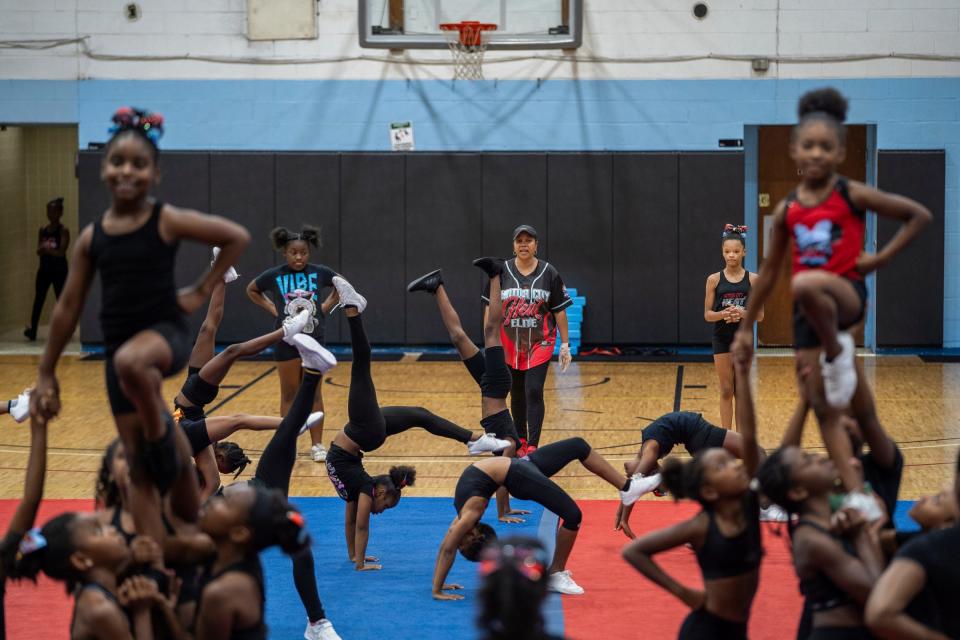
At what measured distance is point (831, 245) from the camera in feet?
15.9

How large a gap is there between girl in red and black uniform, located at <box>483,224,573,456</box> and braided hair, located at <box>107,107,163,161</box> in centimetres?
527

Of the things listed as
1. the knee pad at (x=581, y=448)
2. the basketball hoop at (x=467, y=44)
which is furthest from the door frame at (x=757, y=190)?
the knee pad at (x=581, y=448)

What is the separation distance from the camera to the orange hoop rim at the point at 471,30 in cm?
1584

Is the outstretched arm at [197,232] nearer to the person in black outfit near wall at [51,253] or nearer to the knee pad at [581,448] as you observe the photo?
the knee pad at [581,448]

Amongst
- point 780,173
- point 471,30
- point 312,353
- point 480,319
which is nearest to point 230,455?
point 312,353

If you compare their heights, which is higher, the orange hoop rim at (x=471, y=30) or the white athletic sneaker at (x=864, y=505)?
the orange hoop rim at (x=471, y=30)

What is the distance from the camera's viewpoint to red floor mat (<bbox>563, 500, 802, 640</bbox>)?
693 centimetres

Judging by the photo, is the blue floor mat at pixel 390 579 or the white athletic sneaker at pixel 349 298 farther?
the white athletic sneaker at pixel 349 298

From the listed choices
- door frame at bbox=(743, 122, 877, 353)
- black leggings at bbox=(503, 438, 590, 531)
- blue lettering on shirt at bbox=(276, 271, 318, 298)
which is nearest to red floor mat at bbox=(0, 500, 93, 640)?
black leggings at bbox=(503, 438, 590, 531)

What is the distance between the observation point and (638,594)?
7539 millimetres

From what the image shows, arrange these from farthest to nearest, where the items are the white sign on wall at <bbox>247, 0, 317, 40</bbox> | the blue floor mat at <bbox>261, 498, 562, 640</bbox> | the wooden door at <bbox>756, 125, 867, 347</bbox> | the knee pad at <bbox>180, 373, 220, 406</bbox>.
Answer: the wooden door at <bbox>756, 125, 867, 347</bbox>, the white sign on wall at <bbox>247, 0, 317, 40</bbox>, the knee pad at <bbox>180, 373, 220, 406</bbox>, the blue floor mat at <bbox>261, 498, 562, 640</bbox>

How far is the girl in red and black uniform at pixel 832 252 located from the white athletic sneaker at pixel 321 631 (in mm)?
3101

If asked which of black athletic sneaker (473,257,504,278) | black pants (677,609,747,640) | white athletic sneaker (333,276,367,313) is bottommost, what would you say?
black pants (677,609,747,640)

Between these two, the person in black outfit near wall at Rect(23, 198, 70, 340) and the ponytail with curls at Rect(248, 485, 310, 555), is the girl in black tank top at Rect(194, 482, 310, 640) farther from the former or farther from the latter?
the person in black outfit near wall at Rect(23, 198, 70, 340)
